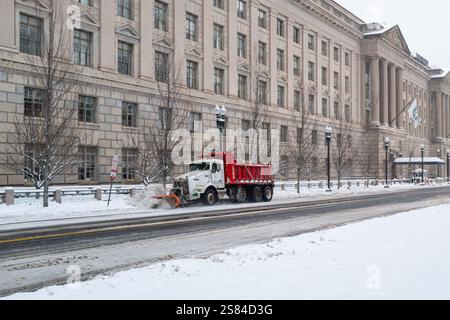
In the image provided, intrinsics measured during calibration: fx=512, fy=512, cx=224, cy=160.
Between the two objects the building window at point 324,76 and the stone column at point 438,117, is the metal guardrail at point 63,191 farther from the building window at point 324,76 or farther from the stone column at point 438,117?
the stone column at point 438,117

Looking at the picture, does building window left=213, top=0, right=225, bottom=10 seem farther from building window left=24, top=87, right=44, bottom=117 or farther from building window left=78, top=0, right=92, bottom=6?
building window left=24, top=87, right=44, bottom=117

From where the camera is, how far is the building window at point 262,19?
5244cm

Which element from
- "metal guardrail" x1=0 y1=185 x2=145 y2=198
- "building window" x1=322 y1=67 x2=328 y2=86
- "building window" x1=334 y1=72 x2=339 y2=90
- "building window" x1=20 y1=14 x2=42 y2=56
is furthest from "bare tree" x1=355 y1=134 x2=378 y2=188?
"building window" x1=20 y1=14 x2=42 y2=56

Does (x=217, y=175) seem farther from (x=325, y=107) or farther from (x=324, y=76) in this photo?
(x=324, y=76)

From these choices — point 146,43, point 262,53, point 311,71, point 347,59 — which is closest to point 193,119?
point 146,43

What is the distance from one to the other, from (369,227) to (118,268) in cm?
795

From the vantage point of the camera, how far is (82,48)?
3316 cm

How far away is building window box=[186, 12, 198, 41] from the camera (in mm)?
42156

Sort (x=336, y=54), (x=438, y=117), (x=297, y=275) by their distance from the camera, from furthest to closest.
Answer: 1. (x=438, y=117)
2. (x=336, y=54)
3. (x=297, y=275)

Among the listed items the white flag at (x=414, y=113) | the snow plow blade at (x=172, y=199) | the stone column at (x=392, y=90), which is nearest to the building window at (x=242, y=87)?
the snow plow blade at (x=172, y=199)

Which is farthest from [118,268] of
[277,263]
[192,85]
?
[192,85]

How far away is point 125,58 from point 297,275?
1228 inches

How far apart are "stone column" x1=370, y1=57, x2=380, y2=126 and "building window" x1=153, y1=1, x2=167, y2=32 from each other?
4488cm
